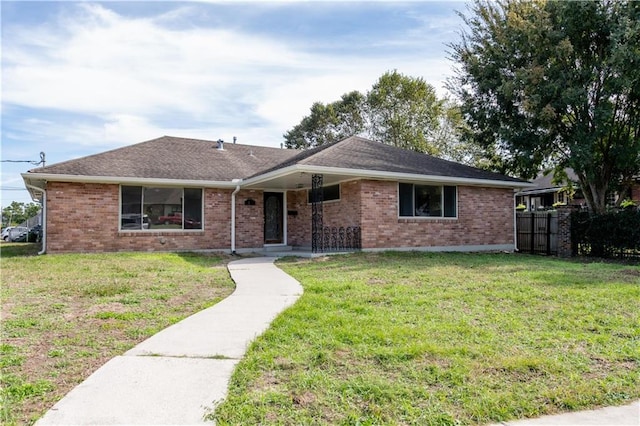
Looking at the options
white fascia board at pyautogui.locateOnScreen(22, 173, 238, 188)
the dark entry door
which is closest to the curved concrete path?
white fascia board at pyautogui.locateOnScreen(22, 173, 238, 188)

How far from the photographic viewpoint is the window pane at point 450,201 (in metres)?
14.5

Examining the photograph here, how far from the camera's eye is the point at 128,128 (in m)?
21.3

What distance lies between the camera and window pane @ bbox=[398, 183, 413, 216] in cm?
1364

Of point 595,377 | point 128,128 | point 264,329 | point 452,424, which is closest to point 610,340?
point 595,377

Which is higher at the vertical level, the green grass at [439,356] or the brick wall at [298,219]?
the brick wall at [298,219]

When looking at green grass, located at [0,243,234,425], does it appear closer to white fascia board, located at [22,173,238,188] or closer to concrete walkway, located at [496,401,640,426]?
white fascia board, located at [22,173,238,188]

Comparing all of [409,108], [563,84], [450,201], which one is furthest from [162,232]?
[409,108]

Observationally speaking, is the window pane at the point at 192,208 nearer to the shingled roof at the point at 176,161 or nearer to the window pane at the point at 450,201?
the shingled roof at the point at 176,161

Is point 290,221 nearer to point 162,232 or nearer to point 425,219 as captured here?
point 162,232

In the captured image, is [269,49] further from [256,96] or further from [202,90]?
[256,96]

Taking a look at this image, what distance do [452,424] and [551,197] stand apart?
99.0 feet

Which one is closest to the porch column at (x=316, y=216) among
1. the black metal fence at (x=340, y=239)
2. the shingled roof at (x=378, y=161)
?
the black metal fence at (x=340, y=239)

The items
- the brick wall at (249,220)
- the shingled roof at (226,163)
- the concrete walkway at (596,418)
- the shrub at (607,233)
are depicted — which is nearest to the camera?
the concrete walkway at (596,418)

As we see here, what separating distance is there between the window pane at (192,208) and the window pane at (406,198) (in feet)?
21.7
